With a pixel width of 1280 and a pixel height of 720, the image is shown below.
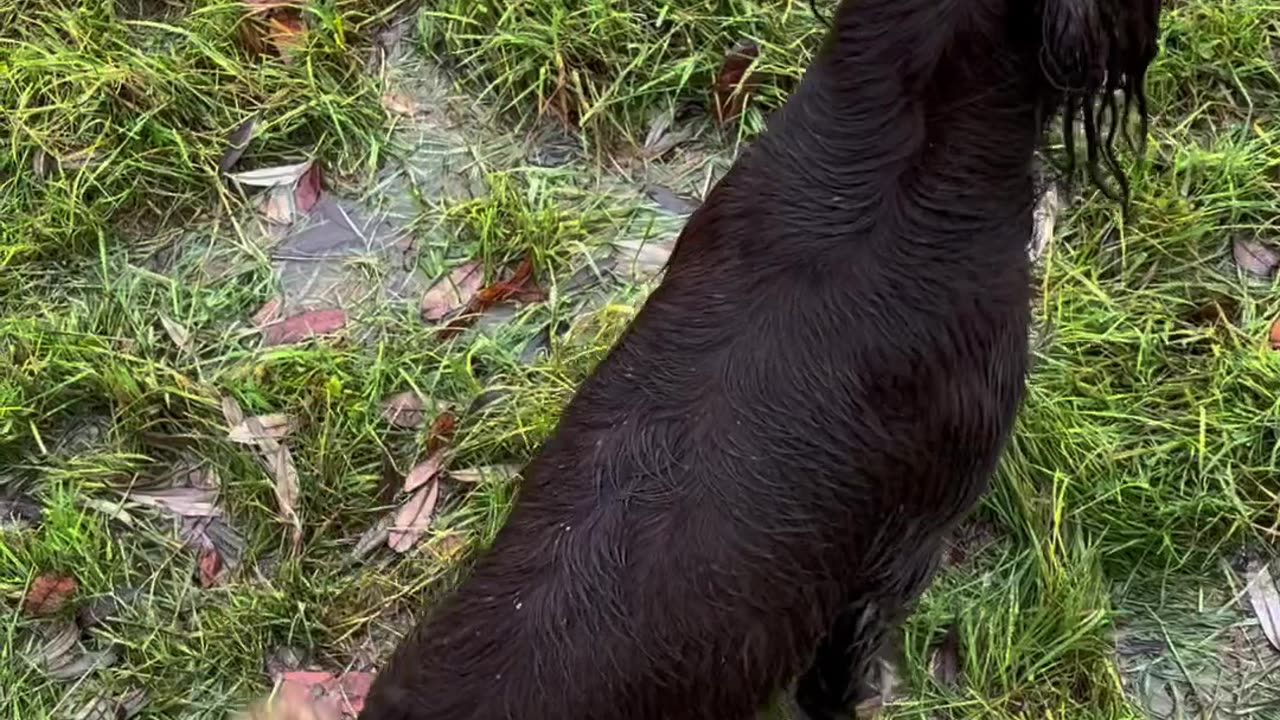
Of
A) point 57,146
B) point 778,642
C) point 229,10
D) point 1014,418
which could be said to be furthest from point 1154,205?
point 57,146

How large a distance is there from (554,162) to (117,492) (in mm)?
1295

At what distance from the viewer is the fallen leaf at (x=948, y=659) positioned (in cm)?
280

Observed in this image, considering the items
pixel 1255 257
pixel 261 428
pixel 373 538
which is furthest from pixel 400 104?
pixel 1255 257

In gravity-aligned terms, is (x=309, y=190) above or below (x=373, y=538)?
above

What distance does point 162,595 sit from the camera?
299 cm

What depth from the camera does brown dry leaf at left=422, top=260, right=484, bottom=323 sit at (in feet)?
10.8

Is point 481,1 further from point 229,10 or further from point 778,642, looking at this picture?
point 778,642

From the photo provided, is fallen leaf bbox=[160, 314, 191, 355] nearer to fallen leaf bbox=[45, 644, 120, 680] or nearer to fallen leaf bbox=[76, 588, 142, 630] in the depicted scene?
fallen leaf bbox=[76, 588, 142, 630]

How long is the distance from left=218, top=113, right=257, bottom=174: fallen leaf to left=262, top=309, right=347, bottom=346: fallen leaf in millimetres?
477

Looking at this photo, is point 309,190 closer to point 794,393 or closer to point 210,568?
point 210,568

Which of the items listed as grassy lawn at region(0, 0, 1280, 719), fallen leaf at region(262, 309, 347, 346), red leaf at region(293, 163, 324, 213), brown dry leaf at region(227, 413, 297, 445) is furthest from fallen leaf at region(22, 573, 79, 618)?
red leaf at region(293, 163, 324, 213)

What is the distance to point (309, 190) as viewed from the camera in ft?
11.6

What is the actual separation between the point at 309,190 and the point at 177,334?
50cm

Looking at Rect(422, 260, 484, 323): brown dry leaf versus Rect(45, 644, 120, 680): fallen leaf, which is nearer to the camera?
Rect(45, 644, 120, 680): fallen leaf
